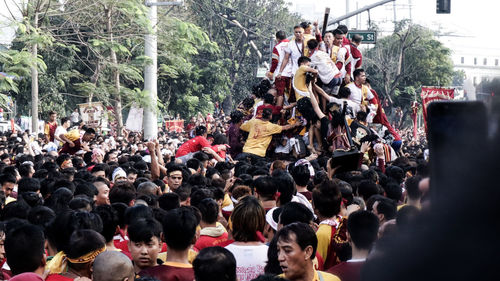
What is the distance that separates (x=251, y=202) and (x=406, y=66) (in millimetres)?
39701

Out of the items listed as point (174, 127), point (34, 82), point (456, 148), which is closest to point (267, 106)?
point (34, 82)

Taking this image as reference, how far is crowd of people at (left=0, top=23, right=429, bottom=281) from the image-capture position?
3732 mm

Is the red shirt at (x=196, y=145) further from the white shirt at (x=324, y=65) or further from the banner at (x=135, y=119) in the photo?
the banner at (x=135, y=119)

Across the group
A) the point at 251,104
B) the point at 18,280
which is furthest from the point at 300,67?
the point at 18,280

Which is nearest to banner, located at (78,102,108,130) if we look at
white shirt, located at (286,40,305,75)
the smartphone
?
white shirt, located at (286,40,305,75)

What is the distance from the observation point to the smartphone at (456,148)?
108 centimetres

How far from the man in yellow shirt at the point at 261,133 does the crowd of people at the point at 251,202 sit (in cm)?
2

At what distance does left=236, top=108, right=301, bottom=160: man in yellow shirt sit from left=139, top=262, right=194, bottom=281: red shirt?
8484 mm

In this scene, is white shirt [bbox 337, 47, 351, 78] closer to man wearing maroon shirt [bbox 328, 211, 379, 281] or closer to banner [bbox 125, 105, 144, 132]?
man wearing maroon shirt [bbox 328, 211, 379, 281]

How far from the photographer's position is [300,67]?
1233 centimetres

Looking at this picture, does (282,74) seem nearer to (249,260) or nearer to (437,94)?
(437,94)

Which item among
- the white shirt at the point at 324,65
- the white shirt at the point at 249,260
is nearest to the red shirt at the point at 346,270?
the white shirt at the point at 249,260

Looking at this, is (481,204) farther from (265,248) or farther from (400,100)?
(400,100)

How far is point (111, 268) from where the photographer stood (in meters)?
3.55
